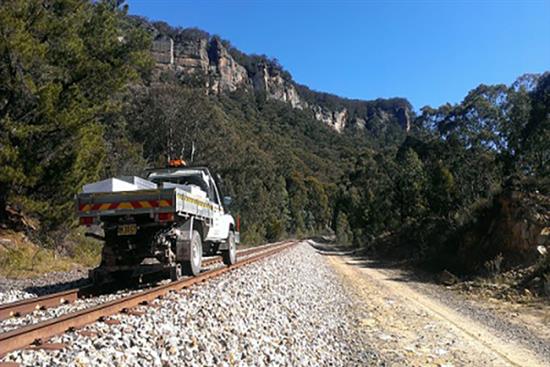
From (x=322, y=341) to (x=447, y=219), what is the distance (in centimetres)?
2280

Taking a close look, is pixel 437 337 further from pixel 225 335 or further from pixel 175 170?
pixel 175 170

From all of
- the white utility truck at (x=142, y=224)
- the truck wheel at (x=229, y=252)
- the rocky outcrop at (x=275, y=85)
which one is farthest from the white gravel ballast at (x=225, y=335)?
the rocky outcrop at (x=275, y=85)

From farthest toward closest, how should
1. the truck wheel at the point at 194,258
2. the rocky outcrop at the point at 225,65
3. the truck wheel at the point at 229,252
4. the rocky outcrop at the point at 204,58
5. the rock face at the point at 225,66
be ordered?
the rocky outcrop at the point at 225,65 < the rock face at the point at 225,66 < the rocky outcrop at the point at 204,58 < the truck wheel at the point at 229,252 < the truck wheel at the point at 194,258

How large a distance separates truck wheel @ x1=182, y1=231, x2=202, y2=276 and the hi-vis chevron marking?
1344 millimetres

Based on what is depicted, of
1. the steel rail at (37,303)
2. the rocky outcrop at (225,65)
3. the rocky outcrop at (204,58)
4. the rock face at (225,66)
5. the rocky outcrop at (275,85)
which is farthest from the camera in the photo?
the rocky outcrop at (275,85)

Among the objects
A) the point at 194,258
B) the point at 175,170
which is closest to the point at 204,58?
the point at 175,170

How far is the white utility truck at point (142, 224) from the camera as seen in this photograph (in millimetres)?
9820

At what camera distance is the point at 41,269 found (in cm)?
1392

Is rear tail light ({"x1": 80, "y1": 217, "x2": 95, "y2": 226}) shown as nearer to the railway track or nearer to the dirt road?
the railway track

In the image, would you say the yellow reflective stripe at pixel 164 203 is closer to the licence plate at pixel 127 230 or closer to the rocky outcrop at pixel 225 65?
the licence plate at pixel 127 230

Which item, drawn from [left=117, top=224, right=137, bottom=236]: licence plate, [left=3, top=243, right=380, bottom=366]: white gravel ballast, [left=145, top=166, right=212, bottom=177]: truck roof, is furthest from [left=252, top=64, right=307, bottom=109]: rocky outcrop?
[left=3, top=243, right=380, bottom=366]: white gravel ballast

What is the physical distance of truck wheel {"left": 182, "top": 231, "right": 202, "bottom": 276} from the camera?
1082cm

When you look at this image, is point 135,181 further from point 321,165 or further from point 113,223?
point 321,165

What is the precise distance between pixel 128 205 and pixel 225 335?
4.56m
